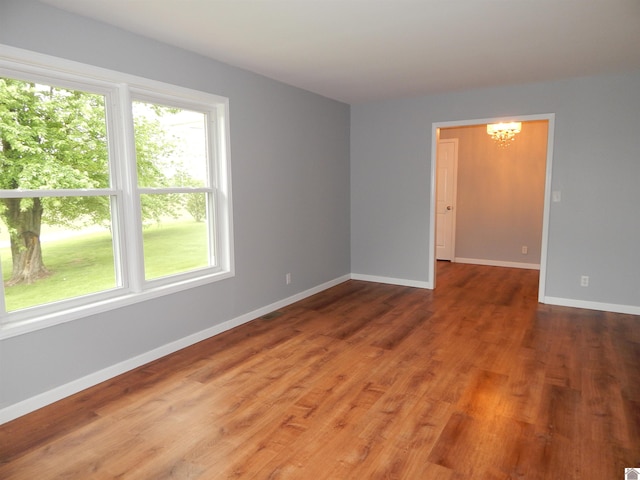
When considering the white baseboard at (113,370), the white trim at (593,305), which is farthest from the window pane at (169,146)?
the white trim at (593,305)

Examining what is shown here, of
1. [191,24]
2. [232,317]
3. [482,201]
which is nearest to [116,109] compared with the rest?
[191,24]

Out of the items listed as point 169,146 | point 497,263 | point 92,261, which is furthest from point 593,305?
point 92,261

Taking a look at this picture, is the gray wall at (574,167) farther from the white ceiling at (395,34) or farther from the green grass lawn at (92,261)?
the green grass lawn at (92,261)

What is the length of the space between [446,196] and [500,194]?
33.7 inches

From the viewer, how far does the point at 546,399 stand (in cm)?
263

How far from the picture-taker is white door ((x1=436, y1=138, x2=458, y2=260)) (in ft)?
23.0

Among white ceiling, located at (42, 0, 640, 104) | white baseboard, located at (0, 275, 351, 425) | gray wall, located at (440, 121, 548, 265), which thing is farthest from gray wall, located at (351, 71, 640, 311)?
white baseboard, located at (0, 275, 351, 425)

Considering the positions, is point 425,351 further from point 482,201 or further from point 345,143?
point 482,201

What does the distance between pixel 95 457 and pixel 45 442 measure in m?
0.36

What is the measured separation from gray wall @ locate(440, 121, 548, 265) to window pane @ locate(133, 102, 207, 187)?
176 inches

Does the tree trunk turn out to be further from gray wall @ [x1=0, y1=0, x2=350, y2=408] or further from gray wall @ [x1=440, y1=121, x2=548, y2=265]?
gray wall @ [x1=440, y1=121, x2=548, y2=265]

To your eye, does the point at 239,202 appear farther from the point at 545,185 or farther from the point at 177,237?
the point at 545,185

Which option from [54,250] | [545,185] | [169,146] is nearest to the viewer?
[54,250]

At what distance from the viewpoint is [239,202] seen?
3.95m
